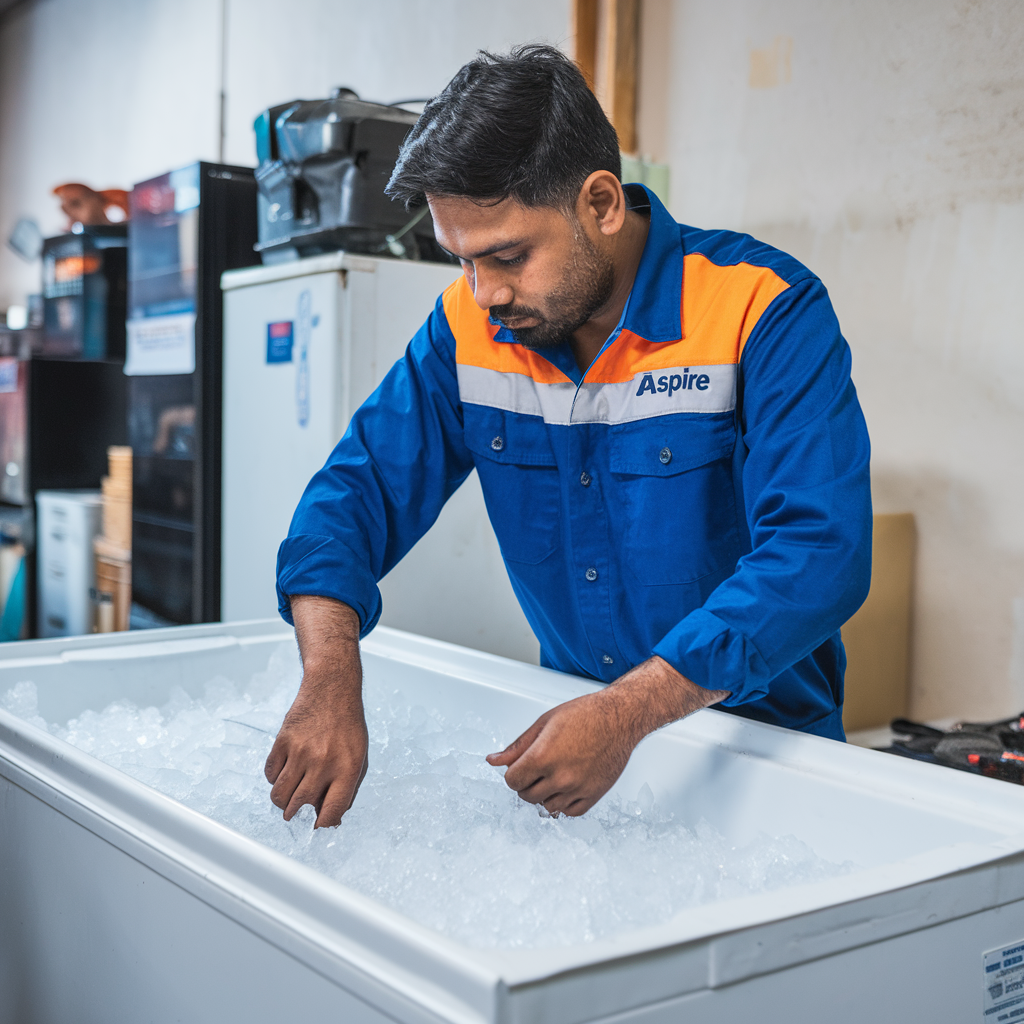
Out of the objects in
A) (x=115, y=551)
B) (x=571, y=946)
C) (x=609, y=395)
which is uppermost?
(x=609, y=395)

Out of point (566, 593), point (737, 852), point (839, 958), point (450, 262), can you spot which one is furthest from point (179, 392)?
point (839, 958)

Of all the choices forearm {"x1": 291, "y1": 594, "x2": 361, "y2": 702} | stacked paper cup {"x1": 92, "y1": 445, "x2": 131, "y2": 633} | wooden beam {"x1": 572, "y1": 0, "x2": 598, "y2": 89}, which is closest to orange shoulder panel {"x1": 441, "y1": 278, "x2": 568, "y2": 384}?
forearm {"x1": 291, "y1": 594, "x2": 361, "y2": 702}

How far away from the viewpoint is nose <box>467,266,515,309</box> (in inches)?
45.6

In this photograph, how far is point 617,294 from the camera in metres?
1.31

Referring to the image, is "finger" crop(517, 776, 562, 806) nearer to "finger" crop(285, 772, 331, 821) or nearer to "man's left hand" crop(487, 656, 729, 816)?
"man's left hand" crop(487, 656, 729, 816)

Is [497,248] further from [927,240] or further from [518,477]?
[927,240]

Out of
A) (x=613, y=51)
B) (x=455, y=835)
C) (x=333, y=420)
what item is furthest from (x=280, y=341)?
(x=455, y=835)

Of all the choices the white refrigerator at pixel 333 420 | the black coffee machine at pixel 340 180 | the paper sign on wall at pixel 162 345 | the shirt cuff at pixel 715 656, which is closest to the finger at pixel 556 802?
the shirt cuff at pixel 715 656

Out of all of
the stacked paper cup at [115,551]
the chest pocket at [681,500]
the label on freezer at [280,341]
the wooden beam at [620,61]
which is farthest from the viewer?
the stacked paper cup at [115,551]

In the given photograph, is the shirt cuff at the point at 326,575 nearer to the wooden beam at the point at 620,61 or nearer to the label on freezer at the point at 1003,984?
the label on freezer at the point at 1003,984

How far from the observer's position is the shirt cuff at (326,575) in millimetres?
1215

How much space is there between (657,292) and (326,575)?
51cm

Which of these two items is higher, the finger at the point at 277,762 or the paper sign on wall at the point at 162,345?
the paper sign on wall at the point at 162,345

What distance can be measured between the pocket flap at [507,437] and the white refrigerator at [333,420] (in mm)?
962
